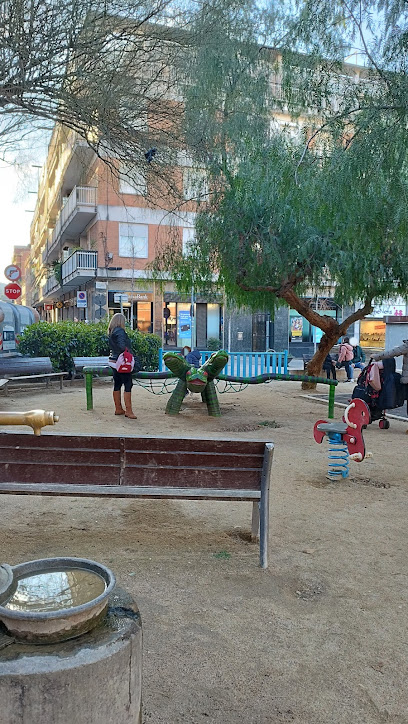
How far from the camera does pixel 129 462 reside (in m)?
3.67

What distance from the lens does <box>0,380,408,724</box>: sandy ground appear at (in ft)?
7.54

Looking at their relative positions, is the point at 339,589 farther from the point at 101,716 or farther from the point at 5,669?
the point at 5,669

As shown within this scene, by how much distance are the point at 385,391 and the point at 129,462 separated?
220 inches

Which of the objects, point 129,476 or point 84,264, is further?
point 84,264

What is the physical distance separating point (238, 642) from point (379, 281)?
9.07m

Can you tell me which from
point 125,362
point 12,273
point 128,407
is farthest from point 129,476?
point 12,273

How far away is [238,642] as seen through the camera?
2674 mm

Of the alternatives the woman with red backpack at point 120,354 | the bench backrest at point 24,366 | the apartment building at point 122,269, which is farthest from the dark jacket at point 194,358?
the apartment building at point 122,269

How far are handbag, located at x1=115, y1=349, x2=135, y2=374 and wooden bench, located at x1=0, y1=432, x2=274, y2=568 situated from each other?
15.6 ft

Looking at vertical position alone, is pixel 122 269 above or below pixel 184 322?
above

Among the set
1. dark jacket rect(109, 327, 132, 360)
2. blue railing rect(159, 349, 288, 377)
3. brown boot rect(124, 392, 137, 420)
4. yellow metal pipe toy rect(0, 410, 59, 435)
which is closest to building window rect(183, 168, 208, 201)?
dark jacket rect(109, 327, 132, 360)

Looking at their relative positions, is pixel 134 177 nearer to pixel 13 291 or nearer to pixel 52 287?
pixel 13 291

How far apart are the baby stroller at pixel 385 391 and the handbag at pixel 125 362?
3.48 m

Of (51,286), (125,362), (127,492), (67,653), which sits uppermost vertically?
(51,286)
